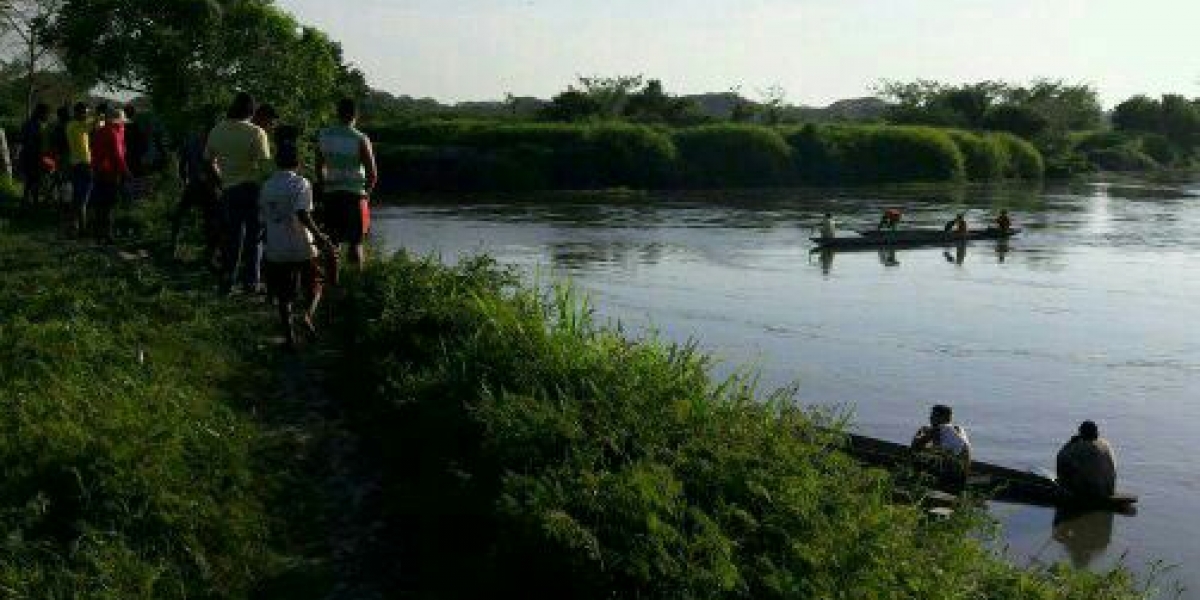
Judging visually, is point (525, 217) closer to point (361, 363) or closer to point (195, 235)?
point (195, 235)

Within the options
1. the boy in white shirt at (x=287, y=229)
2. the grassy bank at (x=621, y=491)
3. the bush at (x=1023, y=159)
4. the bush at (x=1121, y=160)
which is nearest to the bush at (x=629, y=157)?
the bush at (x=1023, y=159)

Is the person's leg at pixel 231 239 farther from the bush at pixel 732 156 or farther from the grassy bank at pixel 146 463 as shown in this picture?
the bush at pixel 732 156

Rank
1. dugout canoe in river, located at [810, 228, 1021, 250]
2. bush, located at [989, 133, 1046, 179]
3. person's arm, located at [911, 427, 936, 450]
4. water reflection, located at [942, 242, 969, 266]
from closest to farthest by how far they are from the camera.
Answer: person's arm, located at [911, 427, 936, 450] → water reflection, located at [942, 242, 969, 266] → dugout canoe in river, located at [810, 228, 1021, 250] → bush, located at [989, 133, 1046, 179]

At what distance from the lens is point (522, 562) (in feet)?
18.5

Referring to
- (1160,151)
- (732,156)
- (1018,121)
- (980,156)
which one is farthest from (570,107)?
(1160,151)

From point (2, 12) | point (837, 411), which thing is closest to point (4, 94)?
point (2, 12)

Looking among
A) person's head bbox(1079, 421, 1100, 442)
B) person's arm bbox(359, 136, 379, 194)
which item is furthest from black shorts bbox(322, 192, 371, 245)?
person's head bbox(1079, 421, 1100, 442)

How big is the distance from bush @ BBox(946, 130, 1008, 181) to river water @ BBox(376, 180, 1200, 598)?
26910mm

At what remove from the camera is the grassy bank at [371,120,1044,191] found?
6412 cm

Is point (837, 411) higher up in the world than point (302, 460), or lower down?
lower down

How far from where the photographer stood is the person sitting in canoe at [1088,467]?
13.4 m

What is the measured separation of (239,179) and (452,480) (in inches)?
197

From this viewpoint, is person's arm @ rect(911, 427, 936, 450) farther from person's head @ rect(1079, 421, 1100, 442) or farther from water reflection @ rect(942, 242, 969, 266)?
water reflection @ rect(942, 242, 969, 266)

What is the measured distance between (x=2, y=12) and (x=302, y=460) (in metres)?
30.2
